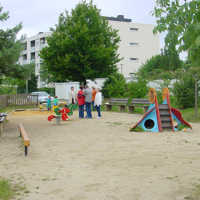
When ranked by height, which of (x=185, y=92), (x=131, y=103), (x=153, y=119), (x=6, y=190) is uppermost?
(x=185, y=92)

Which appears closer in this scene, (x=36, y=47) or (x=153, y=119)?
(x=153, y=119)

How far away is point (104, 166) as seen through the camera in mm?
6664

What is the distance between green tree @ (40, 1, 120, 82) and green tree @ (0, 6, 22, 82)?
2146 cm

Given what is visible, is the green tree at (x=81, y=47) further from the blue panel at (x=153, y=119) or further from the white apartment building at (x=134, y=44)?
the white apartment building at (x=134, y=44)

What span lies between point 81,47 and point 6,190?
32.2m

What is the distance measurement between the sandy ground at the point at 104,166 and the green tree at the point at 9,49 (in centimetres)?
392

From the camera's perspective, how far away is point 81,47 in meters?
36.6

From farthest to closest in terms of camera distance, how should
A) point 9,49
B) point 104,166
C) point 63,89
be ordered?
point 63,89 < point 9,49 < point 104,166

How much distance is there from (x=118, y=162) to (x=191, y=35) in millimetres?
3798

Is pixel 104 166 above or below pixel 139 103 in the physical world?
below

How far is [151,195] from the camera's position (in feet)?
15.7

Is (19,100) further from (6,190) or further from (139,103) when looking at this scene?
(6,190)

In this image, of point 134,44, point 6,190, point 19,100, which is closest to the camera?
point 6,190

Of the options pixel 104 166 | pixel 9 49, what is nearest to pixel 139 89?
pixel 9 49
